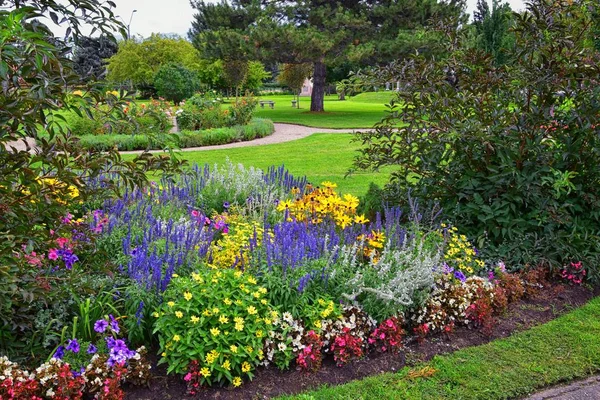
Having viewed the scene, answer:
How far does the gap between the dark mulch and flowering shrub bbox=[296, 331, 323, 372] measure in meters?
0.04

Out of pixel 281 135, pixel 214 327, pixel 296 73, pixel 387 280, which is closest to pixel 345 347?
pixel 387 280

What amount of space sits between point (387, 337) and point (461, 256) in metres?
1.20

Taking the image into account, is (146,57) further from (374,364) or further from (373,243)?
(374,364)

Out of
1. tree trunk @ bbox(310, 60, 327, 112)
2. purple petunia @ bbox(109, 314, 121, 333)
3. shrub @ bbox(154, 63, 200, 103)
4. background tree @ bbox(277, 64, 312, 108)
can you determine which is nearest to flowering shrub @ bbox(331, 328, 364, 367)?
purple petunia @ bbox(109, 314, 121, 333)

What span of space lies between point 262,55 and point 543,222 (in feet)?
49.5

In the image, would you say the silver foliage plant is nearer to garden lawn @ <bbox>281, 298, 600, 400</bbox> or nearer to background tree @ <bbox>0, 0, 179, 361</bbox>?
garden lawn @ <bbox>281, 298, 600, 400</bbox>

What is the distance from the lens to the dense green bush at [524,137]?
4258 mm

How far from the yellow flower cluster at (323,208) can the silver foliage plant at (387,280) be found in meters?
0.51

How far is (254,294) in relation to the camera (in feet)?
9.87

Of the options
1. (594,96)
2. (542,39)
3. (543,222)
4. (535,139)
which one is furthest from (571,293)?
(542,39)

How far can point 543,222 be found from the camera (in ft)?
14.4

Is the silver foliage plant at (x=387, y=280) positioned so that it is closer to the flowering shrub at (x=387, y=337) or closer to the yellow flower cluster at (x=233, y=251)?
the flowering shrub at (x=387, y=337)

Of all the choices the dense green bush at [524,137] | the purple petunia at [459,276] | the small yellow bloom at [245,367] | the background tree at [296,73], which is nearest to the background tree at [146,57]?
the background tree at [296,73]

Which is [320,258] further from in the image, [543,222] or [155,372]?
[543,222]
